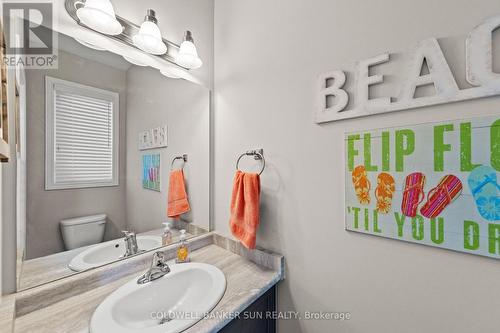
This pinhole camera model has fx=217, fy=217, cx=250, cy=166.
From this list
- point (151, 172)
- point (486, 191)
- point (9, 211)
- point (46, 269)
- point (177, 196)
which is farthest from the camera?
point (177, 196)

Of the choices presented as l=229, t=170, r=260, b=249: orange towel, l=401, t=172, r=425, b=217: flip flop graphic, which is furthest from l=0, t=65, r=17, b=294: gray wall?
l=401, t=172, r=425, b=217: flip flop graphic

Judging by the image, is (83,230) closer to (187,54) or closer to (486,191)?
(187,54)

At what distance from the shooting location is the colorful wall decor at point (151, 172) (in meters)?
1.20

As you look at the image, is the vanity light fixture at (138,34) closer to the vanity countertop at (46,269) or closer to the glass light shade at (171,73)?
the glass light shade at (171,73)

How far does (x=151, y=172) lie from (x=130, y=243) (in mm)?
390

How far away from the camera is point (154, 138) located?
1.24 m

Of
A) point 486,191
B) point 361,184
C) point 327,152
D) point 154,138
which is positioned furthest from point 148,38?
point 486,191

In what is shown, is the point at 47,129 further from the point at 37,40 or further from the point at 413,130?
the point at 413,130

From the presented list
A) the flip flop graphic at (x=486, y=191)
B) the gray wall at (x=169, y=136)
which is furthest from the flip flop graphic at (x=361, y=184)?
the gray wall at (x=169, y=136)

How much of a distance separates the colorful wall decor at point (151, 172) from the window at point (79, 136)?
0.14 metres

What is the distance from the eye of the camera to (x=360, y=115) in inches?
34.9

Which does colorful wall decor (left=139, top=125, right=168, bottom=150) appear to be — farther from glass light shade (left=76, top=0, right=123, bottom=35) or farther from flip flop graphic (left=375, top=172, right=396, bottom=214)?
flip flop graphic (left=375, top=172, right=396, bottom=214)

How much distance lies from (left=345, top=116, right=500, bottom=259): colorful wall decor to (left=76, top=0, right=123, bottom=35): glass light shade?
115 centimetres

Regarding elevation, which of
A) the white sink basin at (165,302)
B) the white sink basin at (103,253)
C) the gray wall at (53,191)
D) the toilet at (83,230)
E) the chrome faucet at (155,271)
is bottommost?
the white sink basin at (165,302)
